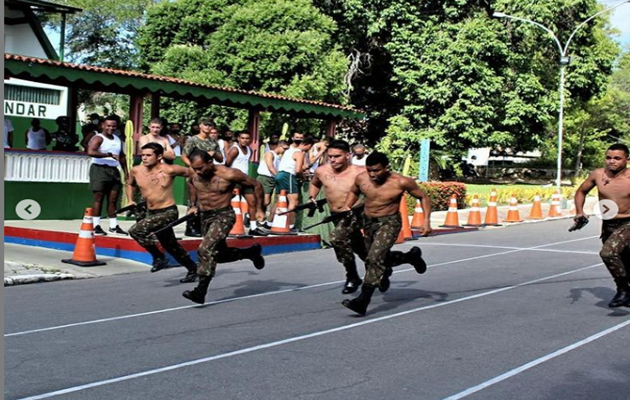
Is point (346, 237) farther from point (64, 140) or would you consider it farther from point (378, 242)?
point (64, 140)

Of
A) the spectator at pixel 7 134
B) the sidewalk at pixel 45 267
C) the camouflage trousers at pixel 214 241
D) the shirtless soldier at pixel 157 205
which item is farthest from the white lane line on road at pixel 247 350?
the spectator at pixel 7 134

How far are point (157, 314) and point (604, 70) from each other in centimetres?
3653

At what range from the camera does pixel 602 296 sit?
1012cm

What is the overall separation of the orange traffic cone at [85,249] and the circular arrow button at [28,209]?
4.24 meters

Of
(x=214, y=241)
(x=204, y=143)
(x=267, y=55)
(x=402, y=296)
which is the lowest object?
(x=402, y=296)

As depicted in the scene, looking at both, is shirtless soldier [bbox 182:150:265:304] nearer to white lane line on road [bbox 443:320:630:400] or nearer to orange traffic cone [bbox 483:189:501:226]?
white lane line on road [bbox 443:320:630:400]

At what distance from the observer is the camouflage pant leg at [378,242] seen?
27.7ft

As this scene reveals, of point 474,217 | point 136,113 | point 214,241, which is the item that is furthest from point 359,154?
point 474,217

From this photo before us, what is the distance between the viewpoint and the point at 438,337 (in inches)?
291

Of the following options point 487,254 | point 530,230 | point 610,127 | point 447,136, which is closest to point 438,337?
point 487,254

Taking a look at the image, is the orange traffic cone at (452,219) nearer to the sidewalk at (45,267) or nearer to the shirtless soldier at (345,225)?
the sidewalk at (45,267)

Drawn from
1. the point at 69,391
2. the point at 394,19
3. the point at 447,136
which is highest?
the point at 394,19

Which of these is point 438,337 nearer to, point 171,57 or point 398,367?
point 398,367

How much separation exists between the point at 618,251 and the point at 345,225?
304cm
